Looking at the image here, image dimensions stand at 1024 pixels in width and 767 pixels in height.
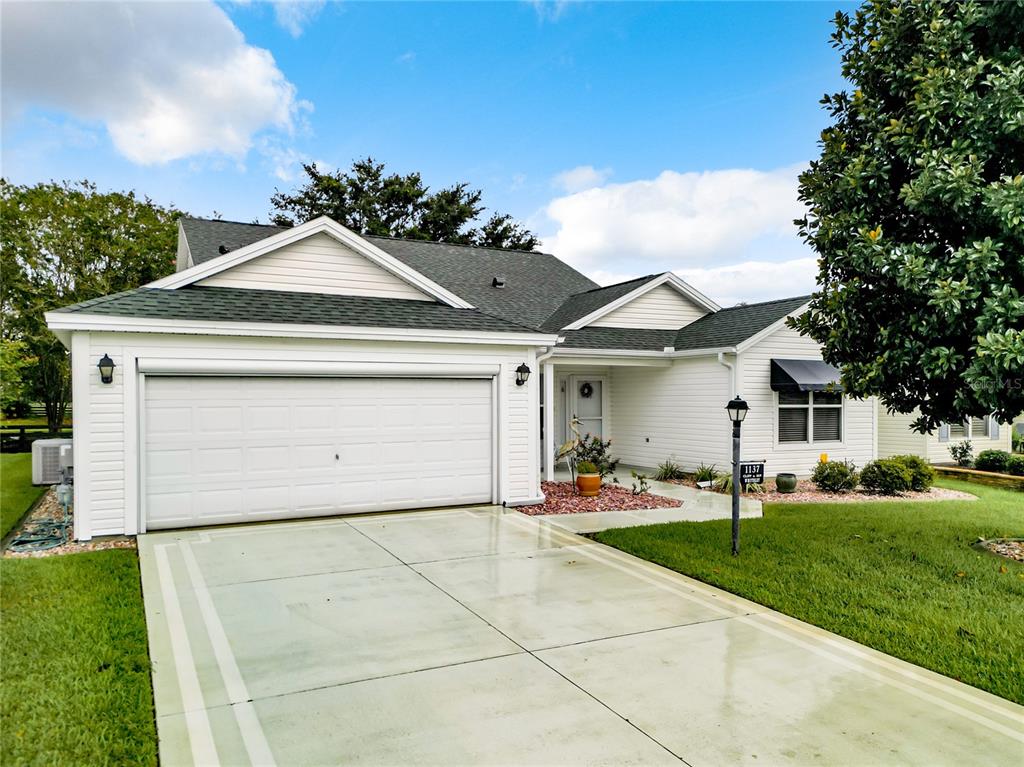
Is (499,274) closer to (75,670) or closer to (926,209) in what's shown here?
(926,209)

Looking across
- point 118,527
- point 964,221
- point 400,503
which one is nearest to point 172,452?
point 118,527

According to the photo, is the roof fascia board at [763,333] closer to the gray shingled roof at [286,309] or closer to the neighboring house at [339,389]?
the neighboring house at [339,389]

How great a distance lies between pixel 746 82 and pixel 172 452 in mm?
13848

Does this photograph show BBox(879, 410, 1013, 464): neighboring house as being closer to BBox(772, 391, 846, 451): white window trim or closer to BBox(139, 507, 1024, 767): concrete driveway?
BBox(772, 391, 846, 451): white window trim

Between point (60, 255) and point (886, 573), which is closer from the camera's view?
point (886, 573)

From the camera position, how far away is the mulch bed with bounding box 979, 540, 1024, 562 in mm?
8039

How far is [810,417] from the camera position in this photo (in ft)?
48.3

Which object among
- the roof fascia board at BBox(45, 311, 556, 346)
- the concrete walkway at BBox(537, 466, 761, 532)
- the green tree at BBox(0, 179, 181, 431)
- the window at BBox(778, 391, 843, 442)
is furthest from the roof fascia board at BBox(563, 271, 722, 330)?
the green tree at BBox(0, 179, 181, 431)

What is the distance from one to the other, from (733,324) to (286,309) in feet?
32.5

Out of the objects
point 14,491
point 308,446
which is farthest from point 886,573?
point 14,491

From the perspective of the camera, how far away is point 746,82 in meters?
14.6

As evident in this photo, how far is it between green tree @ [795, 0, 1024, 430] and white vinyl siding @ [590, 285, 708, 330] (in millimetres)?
6916

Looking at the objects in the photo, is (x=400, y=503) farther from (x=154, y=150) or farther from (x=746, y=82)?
(x=154, y=150)

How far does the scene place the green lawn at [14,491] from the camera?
10.2 meters
